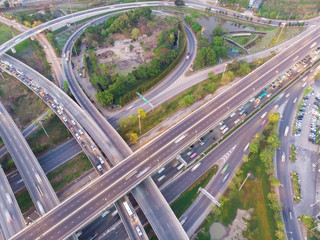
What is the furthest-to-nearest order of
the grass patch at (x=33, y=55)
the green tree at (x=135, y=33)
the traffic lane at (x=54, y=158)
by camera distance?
the green tree at (x=135, y=33), the grass patch at (x=33, y=55), the traffic lane at (x=54, y=158)

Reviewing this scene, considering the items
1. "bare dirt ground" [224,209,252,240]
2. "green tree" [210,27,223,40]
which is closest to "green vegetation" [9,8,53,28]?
"green tree" [210,27,223,40]

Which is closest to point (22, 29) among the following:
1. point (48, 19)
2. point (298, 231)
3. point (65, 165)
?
point (48, 19)

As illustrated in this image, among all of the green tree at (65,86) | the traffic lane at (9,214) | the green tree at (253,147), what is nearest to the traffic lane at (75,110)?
the green tree at (65,86)

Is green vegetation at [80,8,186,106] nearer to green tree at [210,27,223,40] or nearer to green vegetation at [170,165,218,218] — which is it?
green tree at [210,27,223,40]

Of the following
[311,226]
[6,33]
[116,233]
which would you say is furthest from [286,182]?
[6,33]

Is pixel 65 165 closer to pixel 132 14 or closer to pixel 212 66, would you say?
pixel 212 66

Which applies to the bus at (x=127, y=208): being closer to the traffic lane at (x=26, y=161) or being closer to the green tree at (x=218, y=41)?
the traffic lane at (x=26, y=161)
